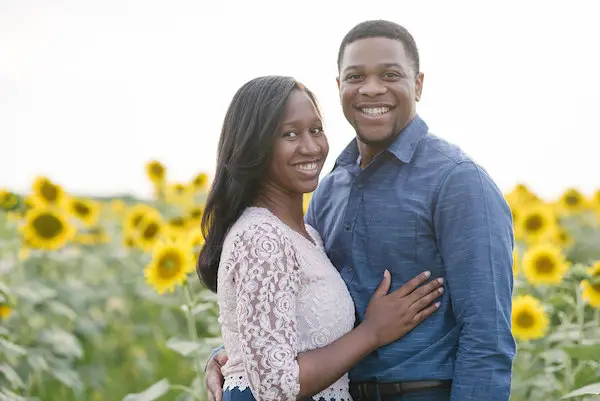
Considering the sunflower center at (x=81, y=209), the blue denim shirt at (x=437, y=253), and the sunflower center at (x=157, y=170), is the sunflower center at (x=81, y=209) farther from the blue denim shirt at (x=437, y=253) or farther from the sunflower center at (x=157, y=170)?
the blue denim shirt at (x=437, y=253)

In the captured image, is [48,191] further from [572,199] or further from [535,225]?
[572,199]

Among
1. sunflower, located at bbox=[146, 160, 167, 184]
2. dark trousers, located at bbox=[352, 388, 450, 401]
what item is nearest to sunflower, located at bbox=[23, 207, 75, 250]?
sunflower, located at bbox=[146, 160, 167, 184]

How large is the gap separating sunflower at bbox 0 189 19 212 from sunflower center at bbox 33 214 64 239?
0.21 meters

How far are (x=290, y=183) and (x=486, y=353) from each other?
833 mm

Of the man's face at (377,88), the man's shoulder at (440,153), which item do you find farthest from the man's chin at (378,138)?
the man's shoulder at (440,153)

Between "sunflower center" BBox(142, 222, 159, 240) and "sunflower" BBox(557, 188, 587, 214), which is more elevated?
"sunflower center" BBox(142, 222, 159, 240)

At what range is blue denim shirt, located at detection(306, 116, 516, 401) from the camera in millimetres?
2479

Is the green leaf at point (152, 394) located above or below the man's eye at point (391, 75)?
below

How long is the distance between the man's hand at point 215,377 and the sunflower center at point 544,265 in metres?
2.28

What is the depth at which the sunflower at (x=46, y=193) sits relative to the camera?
6.86m

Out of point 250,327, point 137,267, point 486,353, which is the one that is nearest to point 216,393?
point 250,327

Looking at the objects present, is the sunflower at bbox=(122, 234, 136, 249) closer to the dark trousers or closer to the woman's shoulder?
the woman's shoulder

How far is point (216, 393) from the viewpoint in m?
2.91

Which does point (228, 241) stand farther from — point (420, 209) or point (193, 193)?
point (193, 193)
